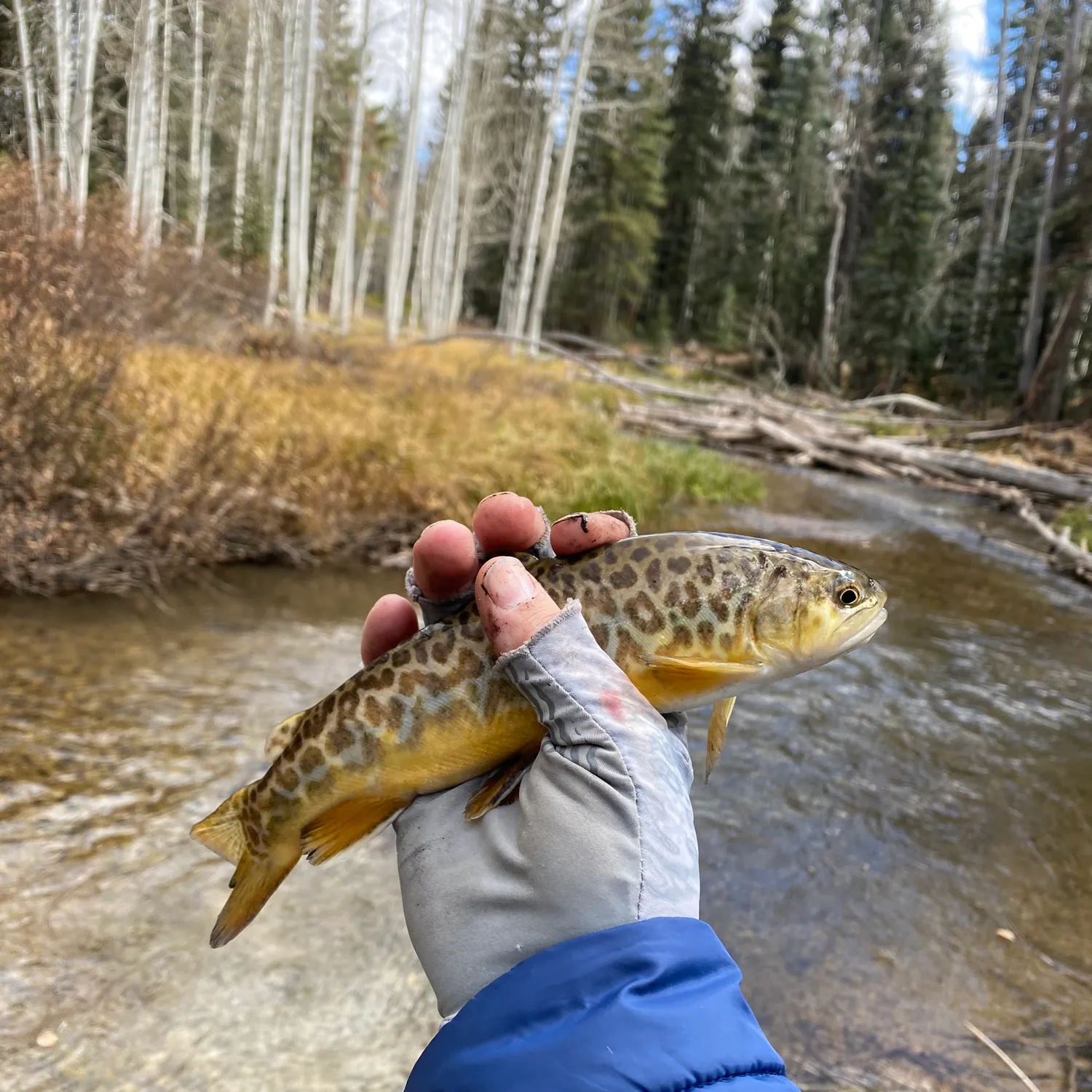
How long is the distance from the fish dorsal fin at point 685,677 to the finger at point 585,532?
1.36 ft

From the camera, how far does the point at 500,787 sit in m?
1.92

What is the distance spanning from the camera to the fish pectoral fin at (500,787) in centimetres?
187

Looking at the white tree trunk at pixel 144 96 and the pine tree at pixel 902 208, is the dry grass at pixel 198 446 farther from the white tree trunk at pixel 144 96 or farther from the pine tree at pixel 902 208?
the pine tree at pixel 902 208

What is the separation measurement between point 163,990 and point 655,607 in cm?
273

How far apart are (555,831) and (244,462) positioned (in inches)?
282

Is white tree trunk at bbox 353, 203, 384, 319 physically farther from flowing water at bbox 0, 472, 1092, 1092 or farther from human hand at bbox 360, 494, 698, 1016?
human hand at bbox 360, 494, 698, 1016

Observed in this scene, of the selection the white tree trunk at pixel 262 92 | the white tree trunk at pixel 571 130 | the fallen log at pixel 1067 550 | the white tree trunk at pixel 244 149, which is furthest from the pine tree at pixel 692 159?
the fallen log at pixel 1067 550

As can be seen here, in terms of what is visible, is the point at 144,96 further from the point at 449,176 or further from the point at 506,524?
the point at 506,524

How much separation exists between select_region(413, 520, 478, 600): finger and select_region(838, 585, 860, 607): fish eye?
3.07 ft

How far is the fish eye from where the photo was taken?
74.9 inches

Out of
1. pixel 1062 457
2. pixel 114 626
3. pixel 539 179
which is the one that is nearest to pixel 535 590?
pixel 114 626

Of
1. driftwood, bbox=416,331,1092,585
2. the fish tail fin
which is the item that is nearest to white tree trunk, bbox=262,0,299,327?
driftwood, bbox=416,331,1092,585

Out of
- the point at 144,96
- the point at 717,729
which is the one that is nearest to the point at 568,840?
the point at 717,729

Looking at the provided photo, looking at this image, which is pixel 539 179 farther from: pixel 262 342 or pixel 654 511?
pixel 654 511
